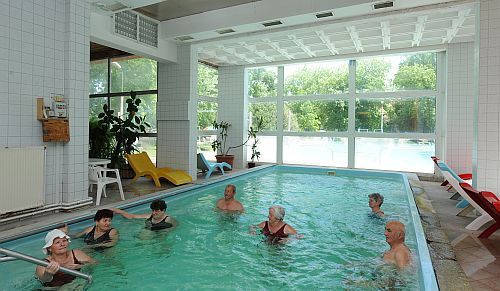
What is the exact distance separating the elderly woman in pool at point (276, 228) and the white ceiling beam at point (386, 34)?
4492 mm

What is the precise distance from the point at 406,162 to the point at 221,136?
545 cm

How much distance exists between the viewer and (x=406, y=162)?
8.45 meters

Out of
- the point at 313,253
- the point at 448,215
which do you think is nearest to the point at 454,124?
the point at 448,215

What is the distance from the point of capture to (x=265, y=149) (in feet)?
33.7

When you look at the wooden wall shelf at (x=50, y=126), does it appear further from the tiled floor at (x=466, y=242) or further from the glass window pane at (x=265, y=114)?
the glass window pane at (x=265, y=114)

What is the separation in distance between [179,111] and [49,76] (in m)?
3.12

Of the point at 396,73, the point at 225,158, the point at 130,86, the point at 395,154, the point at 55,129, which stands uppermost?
the point at 396,73

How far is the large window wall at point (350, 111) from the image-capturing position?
27.1 feet

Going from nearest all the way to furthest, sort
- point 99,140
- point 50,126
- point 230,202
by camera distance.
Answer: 1. point 50,126
2. point 230,202
3. point 99,140

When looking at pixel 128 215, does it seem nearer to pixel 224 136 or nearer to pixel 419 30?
pixel 419 30

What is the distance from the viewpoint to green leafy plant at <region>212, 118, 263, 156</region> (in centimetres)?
991

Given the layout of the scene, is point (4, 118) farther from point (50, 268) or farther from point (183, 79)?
point (183, 79)

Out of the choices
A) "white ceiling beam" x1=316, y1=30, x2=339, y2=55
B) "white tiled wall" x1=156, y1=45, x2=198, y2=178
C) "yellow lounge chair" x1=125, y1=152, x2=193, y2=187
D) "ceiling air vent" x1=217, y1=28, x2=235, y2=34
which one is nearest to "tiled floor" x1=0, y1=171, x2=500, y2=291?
"yellow lounge chair" x1=125, y1=152, x2=193, y2=187

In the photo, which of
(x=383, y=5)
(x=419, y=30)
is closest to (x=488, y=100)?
(x=383, y=5)
